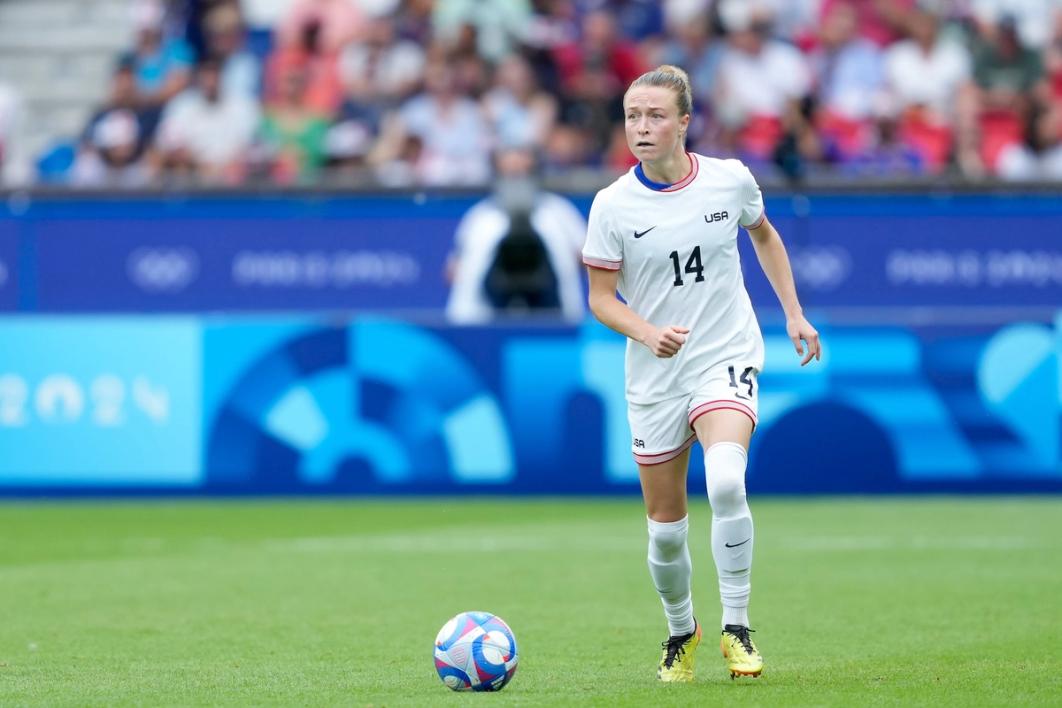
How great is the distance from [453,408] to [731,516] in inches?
317

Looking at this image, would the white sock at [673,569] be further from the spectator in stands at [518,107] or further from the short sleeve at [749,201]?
the spectator in stands at [518,107]

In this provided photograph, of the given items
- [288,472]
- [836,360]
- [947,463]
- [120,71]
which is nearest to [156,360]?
[288,472]

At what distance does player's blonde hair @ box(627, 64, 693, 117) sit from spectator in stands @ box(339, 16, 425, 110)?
13.1 metres

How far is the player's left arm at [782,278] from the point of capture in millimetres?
7102

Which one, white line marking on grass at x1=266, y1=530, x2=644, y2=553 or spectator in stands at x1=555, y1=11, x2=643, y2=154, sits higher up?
spectator in stands at x1=555, y1=11, x2=643, y2=154

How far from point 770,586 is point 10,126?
13596 mm

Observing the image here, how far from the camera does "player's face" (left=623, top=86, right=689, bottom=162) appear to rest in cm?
689

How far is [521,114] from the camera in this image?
19.8m

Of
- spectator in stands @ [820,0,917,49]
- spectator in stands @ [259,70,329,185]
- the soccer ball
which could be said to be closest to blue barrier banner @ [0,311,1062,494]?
spectator in stands @ [259,70,329,185]

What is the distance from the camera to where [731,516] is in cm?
675

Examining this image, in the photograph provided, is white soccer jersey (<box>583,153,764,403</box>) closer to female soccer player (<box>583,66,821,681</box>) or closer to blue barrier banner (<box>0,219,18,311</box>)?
female soccer player (<box>583,66,821,681</box>)

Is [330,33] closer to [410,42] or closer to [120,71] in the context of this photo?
[410,42]

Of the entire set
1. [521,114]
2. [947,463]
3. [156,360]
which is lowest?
[947,463]

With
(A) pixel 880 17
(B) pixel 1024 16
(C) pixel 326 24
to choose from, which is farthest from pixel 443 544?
(B) pixel 1024 16
